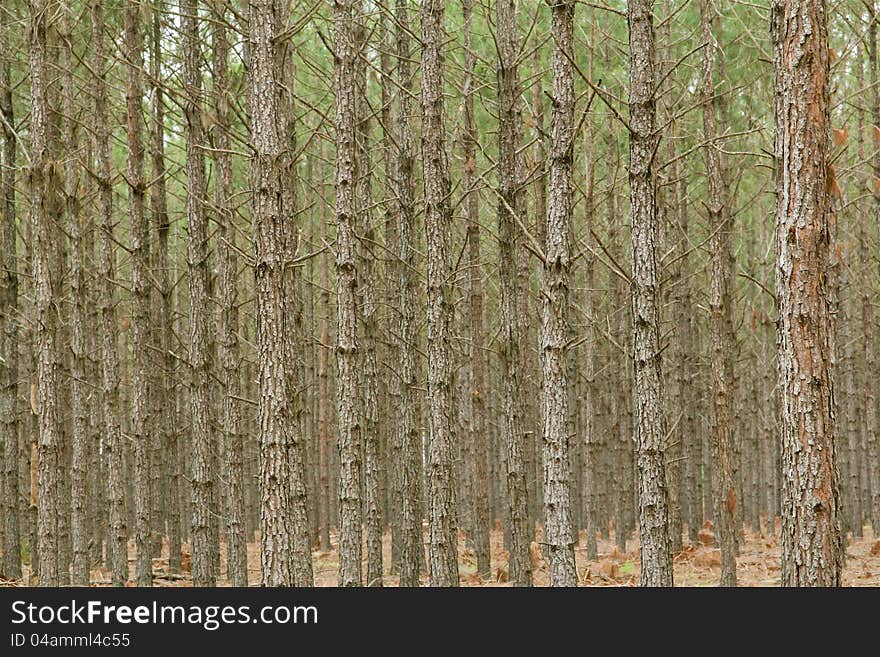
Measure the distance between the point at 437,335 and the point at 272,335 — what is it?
73.1 inches

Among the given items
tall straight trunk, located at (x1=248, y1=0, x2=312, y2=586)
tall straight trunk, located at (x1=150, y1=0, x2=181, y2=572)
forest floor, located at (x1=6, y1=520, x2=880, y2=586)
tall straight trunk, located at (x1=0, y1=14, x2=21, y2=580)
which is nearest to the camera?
tall straight trunk, located at (x1=248, y1=0, x2=312, y2=586)

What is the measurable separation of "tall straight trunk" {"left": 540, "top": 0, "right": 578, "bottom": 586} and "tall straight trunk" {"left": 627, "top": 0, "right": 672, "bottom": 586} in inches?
19.0

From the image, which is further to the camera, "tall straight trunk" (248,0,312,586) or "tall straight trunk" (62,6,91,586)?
"tall straight trunk" (62,6,91,586)

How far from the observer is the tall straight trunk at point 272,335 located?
6156 mm

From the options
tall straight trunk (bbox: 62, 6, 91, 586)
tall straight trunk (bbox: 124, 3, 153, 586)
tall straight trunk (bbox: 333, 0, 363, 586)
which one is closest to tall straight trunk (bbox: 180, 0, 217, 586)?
tall straight trunk (bbox: 124, 3, 153, 586)

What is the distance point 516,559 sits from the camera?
314 inches

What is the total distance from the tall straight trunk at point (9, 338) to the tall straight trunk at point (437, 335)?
5230 millimetres

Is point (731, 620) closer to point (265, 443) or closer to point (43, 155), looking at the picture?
point (265, 443)

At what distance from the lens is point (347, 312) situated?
7418 millimetres

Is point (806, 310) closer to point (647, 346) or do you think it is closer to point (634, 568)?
point (647, 346)

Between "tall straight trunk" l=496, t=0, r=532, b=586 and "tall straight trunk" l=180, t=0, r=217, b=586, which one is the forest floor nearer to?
"tall straight trunk" l=180, t=0, r=217, b=586

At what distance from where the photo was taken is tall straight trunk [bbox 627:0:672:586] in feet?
20.3

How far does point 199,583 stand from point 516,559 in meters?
3.11

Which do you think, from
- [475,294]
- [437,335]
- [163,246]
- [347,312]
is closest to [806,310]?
[437,335]
